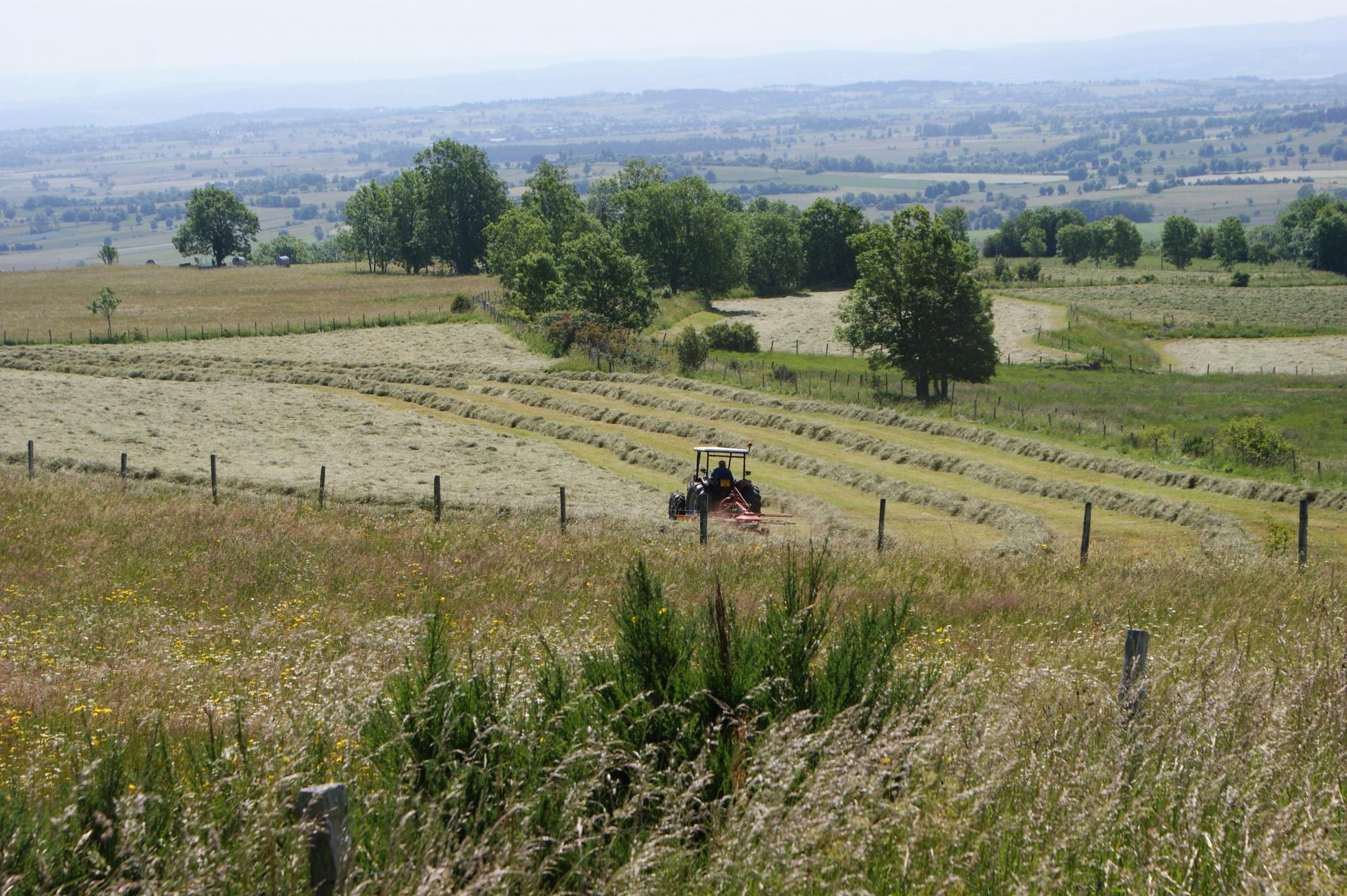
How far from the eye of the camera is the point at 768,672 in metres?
6.88

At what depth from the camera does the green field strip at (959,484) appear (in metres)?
26.8

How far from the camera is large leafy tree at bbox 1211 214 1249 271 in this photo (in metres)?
157

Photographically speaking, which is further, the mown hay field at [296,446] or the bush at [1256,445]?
the bush at [1256,445]

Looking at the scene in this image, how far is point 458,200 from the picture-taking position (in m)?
129

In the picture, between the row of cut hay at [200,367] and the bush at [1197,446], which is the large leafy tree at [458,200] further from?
the bush at [1197,446]

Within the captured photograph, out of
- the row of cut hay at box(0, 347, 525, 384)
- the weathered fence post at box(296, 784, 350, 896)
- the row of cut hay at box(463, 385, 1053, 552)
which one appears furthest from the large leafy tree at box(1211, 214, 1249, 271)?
the weathered fence post at box(296, 784, 350, 896)

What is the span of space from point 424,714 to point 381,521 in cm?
1592

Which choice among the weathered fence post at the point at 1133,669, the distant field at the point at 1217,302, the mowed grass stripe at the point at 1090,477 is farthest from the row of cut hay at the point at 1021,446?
the distant field at the point at 1217,302

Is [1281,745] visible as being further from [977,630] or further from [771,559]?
[771,559]

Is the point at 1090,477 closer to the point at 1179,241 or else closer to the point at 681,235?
the point at 681,235

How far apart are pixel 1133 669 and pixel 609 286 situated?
210 ft

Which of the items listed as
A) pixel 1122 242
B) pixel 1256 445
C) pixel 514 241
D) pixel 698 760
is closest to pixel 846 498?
pixel 1256 445

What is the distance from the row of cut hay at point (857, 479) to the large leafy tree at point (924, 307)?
56.0 ft

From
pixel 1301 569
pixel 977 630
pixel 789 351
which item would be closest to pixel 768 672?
pixel 977 630
